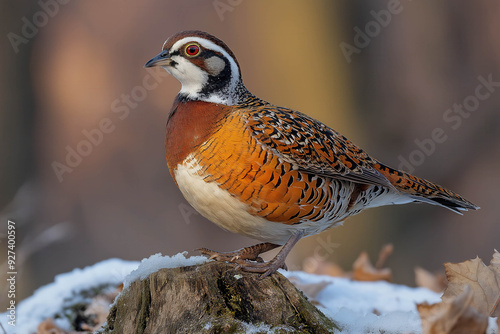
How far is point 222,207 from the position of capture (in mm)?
3660

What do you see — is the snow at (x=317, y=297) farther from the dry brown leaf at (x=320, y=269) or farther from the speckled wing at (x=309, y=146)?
the dry brown leaf at (x=320, y=269)

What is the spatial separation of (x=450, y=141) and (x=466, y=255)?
2.07m

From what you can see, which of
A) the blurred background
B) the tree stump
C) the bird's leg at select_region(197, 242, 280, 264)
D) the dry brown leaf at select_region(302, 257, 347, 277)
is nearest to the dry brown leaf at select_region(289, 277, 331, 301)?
the bird's leg at select_region(197, 242, 280, 264)

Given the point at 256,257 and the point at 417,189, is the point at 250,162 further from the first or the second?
the point at 417,189

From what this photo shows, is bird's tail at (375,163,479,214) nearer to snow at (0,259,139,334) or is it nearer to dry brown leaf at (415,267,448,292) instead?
dry brown leaf at (415,267,448,292)

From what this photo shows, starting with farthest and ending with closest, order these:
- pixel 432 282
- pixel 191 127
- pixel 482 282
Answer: pixel 432 282, pixel 191 127, pixel 482 282

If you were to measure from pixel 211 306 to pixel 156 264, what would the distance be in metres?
0.56

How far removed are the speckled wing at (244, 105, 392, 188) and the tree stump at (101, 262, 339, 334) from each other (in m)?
0.90

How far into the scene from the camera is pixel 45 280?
8.94 m

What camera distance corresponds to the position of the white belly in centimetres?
A: 362

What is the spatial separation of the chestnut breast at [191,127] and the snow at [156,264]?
2.24 ft

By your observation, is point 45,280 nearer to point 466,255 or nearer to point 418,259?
point 418,259

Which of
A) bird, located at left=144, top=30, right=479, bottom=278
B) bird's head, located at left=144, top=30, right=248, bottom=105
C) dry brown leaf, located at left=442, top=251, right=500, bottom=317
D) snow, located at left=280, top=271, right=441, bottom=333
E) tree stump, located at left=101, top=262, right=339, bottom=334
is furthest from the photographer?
bird's head, located at left=144, top=30, right=248, bottom=105

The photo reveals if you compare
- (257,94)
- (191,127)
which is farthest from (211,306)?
(257,94)
